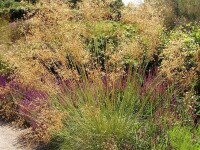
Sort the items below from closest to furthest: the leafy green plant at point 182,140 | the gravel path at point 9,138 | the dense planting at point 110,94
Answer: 1. the leafy green plant at point 182,140
2. the dense planting at point 110,94
3. the gravel path at point 9,138

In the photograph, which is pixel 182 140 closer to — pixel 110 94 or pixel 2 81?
pixel 110 94

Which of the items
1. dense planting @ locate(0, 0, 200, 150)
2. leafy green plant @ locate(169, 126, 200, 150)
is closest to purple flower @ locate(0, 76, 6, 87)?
dense planting @ locate(0, 0, 200, 150)

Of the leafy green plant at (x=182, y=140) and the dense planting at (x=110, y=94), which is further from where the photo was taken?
the dense planting at (x=110, y=94)

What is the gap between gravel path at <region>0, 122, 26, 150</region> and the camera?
6.05 meters

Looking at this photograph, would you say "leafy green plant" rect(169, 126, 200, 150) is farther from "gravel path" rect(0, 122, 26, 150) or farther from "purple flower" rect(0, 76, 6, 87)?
"purple flower" rect(0, 76, 6, 87)

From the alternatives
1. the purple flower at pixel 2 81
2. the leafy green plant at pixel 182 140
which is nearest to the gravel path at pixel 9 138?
the purple flower at pixel 2 81

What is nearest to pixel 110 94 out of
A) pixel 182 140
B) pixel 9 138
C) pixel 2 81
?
pixel 182 140

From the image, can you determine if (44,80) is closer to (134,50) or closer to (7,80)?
(134,50)

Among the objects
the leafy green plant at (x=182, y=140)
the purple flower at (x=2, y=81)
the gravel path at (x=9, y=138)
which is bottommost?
the gravel path at (x=9, y=138)

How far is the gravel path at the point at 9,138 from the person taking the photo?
6055mm

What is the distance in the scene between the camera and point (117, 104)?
5102 mm

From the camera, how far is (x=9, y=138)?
21.1 feet

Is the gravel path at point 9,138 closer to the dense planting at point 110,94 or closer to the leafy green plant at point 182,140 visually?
the dense planting at point 110,94

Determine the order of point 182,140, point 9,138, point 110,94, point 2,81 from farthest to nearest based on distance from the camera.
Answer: point 2,81, point 9,138, point 110,94, point 182,140
